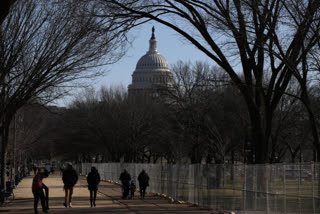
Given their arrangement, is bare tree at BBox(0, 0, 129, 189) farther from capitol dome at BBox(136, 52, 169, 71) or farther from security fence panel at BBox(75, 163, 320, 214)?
capitol dome at BBox(136, 52, 169, 71)

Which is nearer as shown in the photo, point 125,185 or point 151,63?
point 125,185

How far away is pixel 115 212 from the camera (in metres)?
22.6

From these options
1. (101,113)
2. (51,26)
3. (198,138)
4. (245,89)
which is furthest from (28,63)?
(101,113)

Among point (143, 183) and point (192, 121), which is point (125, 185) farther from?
point (192, 121)

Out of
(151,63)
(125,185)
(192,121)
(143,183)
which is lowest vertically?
(125,185)

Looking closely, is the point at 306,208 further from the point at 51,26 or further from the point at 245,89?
the point at 51,26

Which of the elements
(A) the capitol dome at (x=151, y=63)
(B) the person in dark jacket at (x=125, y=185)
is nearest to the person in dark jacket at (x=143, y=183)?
(B) the person in dark jacket at (x=125, y=185)

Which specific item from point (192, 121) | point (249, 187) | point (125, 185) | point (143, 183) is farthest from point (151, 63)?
point (249, 187)

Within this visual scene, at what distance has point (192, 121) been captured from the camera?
47656mm

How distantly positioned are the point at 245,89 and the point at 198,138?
974 inches

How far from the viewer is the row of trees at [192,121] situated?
48469 millimetres

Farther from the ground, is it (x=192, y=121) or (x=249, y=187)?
(x=192, y=121)

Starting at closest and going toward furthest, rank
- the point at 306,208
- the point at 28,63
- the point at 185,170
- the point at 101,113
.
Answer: the point at 306,208, the point at 28,63, the point at 185,170, the point at 101,113

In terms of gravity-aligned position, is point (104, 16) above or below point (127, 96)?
below
